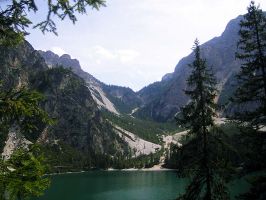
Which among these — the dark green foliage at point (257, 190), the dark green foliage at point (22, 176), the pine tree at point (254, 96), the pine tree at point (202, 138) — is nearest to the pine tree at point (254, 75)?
the pine tree at point (254, 96)

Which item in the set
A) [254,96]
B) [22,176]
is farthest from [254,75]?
[22,176]

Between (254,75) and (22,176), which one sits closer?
(22,176)

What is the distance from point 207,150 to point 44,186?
16.9 m

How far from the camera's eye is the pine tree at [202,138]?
23.2 m

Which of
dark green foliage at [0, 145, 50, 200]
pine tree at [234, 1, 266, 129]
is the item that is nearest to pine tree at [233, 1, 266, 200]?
pine tree at [234, 1, 266, 129]

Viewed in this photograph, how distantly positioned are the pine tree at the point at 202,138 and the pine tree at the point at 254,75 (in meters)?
3.54

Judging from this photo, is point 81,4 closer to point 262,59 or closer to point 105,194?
point 262,59

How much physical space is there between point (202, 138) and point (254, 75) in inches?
237

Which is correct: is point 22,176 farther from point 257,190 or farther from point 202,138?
point 202,138

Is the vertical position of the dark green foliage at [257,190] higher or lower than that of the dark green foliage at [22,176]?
lower

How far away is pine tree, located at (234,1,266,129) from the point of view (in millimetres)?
19453

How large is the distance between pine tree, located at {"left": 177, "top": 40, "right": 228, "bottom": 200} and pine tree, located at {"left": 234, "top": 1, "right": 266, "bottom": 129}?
354 cm

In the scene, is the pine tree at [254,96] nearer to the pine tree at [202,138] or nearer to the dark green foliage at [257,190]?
the dark green foliage at [257,190]

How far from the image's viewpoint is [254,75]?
20.1m
